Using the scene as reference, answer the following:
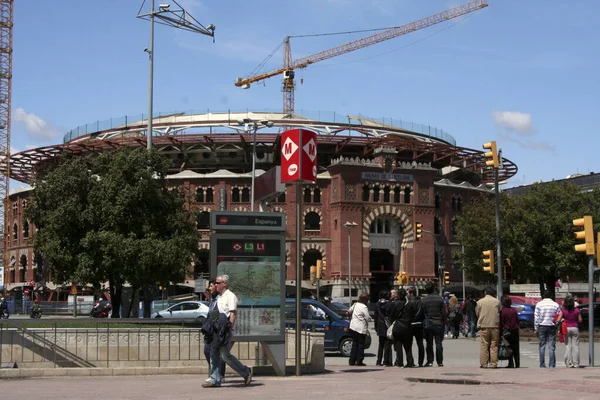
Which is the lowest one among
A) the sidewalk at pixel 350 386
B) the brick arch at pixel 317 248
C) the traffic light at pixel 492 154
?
the sidewalk at pixel 350 386

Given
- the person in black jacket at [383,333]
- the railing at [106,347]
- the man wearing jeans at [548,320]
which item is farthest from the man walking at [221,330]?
the man wearing jeans at [548,320]

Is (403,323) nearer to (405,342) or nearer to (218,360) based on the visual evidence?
(405,342)

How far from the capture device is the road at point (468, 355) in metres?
21.4

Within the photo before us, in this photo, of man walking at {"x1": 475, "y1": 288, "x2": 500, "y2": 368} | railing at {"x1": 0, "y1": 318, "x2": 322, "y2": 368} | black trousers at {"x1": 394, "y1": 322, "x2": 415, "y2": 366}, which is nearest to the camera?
railing at {"x1": 0, "y1": 318, "x2": 322, "y2": 368}

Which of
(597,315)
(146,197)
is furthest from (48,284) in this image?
(597,315)

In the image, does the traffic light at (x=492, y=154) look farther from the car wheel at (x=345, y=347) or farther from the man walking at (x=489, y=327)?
the man walking at (x=489, y=327)

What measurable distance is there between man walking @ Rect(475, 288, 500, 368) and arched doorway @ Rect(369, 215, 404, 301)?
2095 inches

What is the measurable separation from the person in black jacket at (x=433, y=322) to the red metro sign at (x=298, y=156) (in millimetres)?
5010

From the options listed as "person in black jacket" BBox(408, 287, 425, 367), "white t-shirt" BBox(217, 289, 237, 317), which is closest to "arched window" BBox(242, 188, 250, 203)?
"person in black jacket" BBox(408, 287, 425, 367)

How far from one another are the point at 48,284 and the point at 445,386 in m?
69.9

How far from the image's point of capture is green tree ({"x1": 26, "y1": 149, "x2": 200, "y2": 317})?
3178 cm

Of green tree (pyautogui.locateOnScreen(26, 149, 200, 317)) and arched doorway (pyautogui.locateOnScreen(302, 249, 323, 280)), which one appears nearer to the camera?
green tree (pyautogui.locateOnScreen(26, 149, 200, 317))

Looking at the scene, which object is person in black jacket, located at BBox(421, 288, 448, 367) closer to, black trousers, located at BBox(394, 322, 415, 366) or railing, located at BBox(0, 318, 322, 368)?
black trousers, located at BBox(394, 322, 415, 366)

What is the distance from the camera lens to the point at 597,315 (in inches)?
1507
